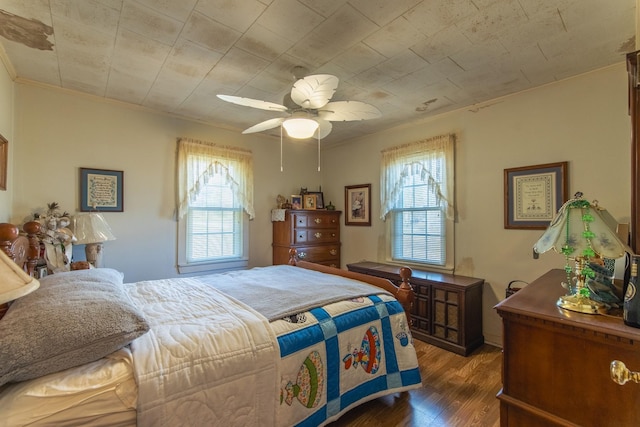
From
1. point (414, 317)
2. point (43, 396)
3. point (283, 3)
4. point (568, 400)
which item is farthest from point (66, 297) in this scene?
point (414, 317)

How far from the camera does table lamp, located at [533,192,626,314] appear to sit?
3.70 feet

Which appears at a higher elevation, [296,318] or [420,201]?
[420,201]

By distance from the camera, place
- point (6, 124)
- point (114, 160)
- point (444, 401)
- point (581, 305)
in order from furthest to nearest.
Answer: point (114, 160), point (6, 124), point (444, 401), point (581, 305)

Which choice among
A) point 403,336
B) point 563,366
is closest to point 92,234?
point 403,336

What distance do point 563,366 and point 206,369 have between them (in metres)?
1.39

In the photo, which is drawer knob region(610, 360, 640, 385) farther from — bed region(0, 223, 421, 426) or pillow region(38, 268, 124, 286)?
pillow region(38, 268, 124, 286)

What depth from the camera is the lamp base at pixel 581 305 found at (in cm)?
113

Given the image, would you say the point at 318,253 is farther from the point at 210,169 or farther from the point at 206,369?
the point at 206,369

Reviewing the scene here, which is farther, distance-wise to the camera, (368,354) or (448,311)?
(448,311)

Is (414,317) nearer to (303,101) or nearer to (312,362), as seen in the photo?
(312,362)

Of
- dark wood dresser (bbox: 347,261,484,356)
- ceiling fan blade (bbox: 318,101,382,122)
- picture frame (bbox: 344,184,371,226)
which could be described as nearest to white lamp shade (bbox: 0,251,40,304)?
ceiling fan blade (bbox: 318,101,382,122)

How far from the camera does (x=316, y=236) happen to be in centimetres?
421

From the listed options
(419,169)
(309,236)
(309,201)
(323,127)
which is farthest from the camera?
(309,201)

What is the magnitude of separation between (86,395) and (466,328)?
2882 millimetres
